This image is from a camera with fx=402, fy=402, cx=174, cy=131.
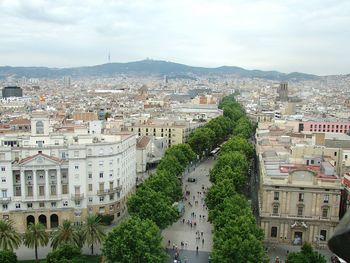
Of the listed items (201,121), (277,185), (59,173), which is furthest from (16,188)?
(201,121)

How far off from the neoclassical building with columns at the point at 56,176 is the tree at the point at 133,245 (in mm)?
21899

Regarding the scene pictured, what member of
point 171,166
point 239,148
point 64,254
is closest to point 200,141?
point 239,148

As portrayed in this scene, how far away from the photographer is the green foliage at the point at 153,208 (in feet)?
178

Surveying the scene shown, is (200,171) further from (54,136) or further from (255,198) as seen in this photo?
(54,136)

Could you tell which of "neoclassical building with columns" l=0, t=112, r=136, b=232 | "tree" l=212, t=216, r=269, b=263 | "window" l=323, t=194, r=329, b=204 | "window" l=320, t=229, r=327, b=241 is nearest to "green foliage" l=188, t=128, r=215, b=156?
"neoclassical building with columns" l=0, t=112, r=136, b=232

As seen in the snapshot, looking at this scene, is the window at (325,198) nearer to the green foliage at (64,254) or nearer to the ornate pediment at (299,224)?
the ornate pediment at (299,224)

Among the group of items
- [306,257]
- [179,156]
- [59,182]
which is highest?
[59,182]

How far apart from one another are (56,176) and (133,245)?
25461mm

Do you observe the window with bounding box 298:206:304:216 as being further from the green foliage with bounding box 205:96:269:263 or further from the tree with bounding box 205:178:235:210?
the tree with bounding box 205:178:235:210

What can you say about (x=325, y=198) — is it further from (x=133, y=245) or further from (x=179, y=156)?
(x=179, y=156)

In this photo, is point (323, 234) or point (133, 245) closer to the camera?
point (133, 245)

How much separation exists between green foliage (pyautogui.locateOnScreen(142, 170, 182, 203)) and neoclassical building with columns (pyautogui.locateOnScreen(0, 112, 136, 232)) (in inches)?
329

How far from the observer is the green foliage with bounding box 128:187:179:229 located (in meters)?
54.1

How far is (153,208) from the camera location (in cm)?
5416
